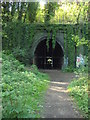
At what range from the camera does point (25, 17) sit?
17.4 meters

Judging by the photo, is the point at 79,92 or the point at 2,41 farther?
the point at 2,41

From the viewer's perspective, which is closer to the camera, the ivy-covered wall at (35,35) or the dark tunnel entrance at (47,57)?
the ivy-covered wall at (35,35)

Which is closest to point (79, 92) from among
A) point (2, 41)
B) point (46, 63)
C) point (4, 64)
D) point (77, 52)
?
point (4, 64)

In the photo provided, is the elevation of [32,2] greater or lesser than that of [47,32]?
greater

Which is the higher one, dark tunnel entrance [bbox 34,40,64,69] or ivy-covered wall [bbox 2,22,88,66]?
ivy-covered wall [bbox 2,22,88,66]

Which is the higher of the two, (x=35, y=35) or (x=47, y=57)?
(x=35, y=35)

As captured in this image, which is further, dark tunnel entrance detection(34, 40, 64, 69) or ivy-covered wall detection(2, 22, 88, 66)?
dark tunnel entrance detection(34, 40, 64, 69)

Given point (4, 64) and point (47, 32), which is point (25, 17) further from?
point (4, 64)

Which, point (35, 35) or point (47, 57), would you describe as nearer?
point (35, 35)

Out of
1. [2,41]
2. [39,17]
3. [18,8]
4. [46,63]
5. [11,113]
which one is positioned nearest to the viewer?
[11,113]

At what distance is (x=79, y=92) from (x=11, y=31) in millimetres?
10359

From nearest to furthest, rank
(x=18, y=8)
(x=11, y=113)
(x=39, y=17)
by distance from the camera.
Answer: (x=11, y=113) < (x=18, y=8) < (x=39, y=17)

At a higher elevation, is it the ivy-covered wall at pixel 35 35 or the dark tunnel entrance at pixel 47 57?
the ivy-covered wall at pixel 35 35

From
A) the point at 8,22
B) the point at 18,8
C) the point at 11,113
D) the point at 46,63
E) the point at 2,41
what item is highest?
the point at 18,8
